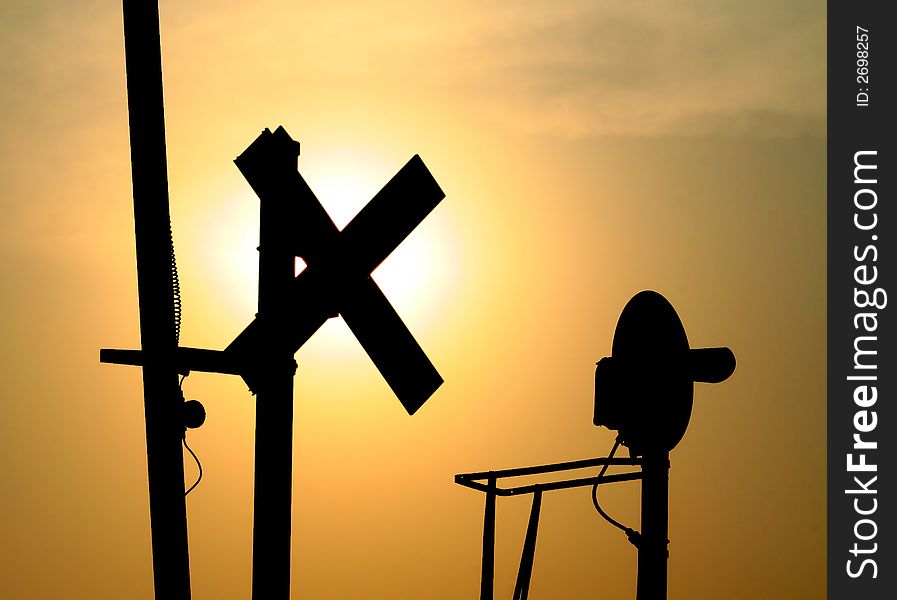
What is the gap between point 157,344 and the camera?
13.0 feet

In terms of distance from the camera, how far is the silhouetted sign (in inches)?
142

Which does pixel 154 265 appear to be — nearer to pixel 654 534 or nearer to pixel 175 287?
pixel 175 287

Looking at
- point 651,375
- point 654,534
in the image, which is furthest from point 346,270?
point 654,534

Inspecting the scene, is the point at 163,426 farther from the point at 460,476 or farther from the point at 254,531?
the point at 460,476

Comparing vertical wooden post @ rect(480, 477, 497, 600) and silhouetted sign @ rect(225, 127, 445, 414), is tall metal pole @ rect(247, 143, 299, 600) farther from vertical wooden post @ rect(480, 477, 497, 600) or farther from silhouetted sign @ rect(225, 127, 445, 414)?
vertical wooden post @ rect(480, 477, 497, 600)

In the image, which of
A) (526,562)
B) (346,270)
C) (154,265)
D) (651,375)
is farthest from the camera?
(526,562)

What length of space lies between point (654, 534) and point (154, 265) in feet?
11.9

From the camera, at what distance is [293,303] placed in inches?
144

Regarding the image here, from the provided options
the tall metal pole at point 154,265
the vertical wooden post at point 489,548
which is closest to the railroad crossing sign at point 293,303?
the tall metal pole at point 154,265

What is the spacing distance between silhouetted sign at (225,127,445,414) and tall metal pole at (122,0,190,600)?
0.48 m

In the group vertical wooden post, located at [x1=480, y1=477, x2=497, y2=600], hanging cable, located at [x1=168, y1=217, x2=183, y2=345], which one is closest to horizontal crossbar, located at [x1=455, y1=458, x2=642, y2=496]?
vertical wooden post, located at [x1=480, y1=477, x2=497, y2=600]

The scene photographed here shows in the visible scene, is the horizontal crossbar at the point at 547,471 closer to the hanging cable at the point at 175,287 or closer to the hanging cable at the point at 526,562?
the hanging cable at the point at 526,562

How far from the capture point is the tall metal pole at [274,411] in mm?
3652

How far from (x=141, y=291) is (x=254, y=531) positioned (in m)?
1.12
